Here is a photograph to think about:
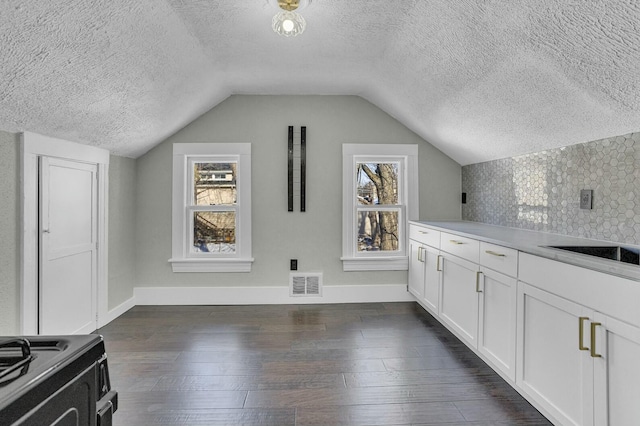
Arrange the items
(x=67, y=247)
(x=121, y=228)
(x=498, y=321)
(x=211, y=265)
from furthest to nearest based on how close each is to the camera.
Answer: (x=211, y=265)
(x=121, y=228)
(x=67, y=247)
(x=498, y=321)

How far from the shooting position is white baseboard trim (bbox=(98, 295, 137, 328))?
10.9 feet

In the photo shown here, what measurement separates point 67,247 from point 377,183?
117 inches

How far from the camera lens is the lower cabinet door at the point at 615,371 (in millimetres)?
1305

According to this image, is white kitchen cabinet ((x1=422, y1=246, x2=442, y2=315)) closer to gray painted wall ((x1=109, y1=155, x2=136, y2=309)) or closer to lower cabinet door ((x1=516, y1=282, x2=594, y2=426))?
lower cabinet door ((x1=516, y1=282, x2=594, y2=426))

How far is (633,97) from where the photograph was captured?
1.79 meters

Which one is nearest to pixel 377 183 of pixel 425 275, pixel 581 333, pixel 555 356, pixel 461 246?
pixel 425 275

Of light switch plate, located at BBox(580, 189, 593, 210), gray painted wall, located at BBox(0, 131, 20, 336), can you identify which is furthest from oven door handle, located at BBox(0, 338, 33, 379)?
light switch plate, located at BBox(580, 189, 593, 210)

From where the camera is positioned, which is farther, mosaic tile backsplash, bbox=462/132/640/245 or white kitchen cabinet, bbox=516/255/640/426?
mosaic tile backsplash, bbox=462/132/640/245

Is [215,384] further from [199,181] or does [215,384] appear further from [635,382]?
[199,181]

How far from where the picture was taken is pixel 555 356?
1702 millimetres

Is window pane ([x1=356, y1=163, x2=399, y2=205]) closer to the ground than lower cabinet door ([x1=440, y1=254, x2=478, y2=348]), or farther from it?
farther from it

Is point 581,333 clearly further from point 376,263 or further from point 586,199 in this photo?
point 376,263

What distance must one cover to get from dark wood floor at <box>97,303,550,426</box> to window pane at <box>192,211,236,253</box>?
770 millimetres

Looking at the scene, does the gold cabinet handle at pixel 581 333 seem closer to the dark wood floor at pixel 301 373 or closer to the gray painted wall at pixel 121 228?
the dark wood floor at pixel 301 373
